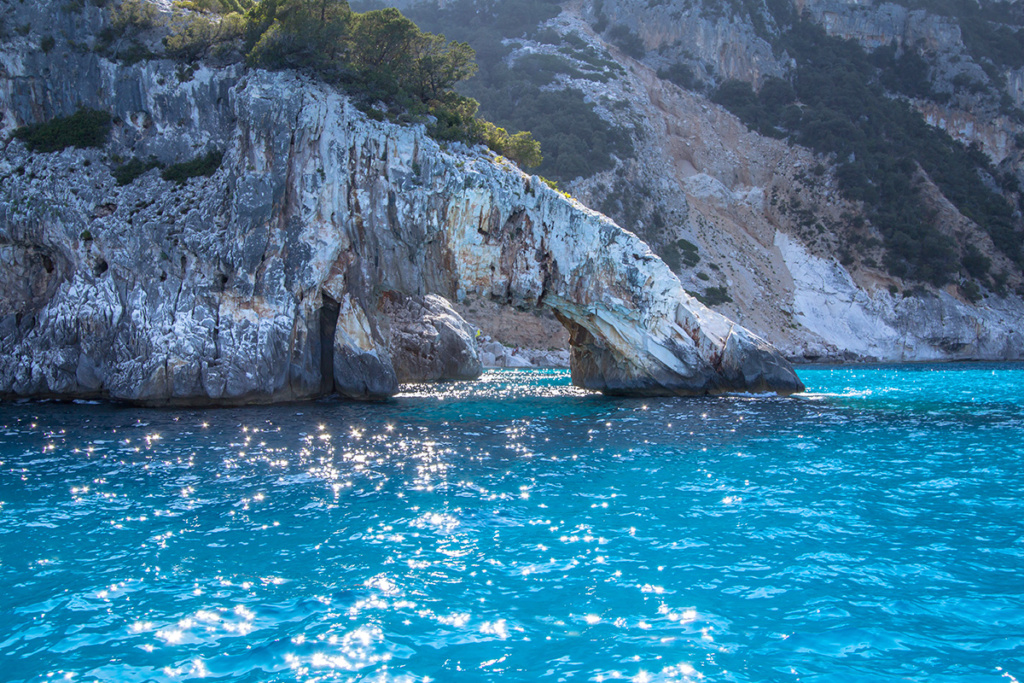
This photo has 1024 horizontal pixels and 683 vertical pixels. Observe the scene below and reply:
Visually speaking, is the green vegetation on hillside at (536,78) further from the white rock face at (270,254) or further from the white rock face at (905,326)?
the white rock face at (270,254)

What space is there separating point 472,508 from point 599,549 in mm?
2520

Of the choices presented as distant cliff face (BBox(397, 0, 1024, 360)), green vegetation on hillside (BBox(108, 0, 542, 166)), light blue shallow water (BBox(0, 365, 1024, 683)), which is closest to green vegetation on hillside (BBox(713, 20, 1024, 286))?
distant cliff face (BBox(397, 0, 1024, 360))

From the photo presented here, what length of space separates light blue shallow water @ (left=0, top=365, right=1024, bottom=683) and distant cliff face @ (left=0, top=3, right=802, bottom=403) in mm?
9066

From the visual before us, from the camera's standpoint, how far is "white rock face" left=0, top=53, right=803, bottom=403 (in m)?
24.1

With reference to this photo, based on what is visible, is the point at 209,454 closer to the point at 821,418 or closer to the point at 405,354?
the point at 821,418

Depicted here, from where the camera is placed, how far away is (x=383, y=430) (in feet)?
57.9

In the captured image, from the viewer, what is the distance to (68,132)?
1034 inches

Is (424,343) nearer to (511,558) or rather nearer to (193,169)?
(193,169)

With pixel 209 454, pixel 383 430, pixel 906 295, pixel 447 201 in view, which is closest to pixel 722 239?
pixel 906 295

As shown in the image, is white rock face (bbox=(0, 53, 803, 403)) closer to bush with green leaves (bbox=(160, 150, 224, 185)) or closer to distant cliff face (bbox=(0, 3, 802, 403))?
distant cliff face (bbox=(0, 3, 802, 403))

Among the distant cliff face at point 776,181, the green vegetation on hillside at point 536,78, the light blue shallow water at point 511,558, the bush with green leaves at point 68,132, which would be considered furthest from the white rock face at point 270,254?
the green vegetation on hillside at point 536,78

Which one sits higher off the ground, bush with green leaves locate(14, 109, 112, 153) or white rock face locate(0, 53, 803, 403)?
bush with green leaves locate(14, 109, 112, 153)

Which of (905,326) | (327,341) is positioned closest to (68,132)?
(327,341)

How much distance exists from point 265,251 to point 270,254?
22cm
